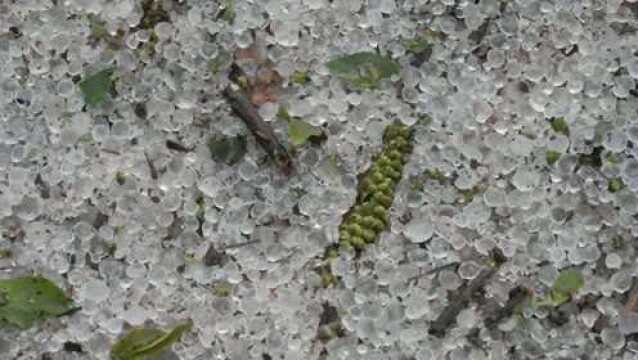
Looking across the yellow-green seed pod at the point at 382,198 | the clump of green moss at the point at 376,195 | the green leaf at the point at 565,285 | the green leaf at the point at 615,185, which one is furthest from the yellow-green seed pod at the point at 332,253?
the green leaf at the point at 615,185

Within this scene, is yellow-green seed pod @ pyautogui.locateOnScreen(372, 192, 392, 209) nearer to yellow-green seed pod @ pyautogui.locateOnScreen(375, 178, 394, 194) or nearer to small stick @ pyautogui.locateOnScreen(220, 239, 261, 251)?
yellow-green seed pod @ pyautogui.locateOnScreen(375, 178, 394, 194)

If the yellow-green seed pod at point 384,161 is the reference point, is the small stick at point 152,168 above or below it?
below

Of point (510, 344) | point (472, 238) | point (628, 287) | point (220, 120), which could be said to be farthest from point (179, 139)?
point (628, 287)

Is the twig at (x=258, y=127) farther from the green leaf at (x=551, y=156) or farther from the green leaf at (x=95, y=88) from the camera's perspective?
the green leaf at (x=551, y=156)

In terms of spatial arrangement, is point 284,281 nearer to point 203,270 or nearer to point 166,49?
point 203,270

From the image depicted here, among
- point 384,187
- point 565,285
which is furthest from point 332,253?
point 565,285

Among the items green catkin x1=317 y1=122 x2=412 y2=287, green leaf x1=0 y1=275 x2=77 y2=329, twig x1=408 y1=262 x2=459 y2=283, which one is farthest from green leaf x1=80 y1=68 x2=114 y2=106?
twig x1=408 y1=262 x2=459 y2=283

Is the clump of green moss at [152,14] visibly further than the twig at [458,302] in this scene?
Yes
